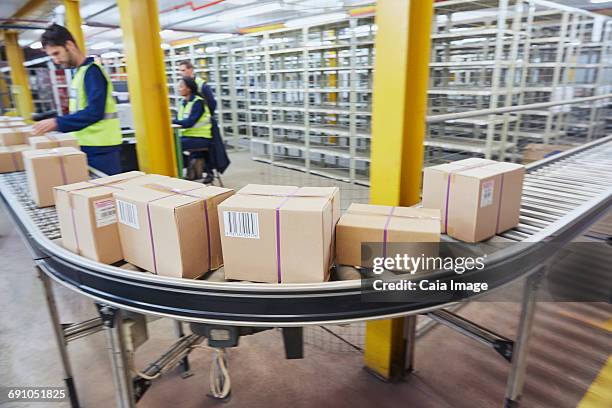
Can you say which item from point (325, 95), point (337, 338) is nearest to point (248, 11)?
point (325, 95)

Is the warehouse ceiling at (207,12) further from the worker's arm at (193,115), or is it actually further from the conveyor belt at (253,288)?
the conveyor belt at (253,288)

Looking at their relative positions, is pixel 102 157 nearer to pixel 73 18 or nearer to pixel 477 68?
pixel 73 18

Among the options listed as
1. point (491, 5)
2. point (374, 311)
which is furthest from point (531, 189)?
point (491, 5)

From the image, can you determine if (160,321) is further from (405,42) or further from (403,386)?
(405,42)

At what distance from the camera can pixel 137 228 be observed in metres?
1.45

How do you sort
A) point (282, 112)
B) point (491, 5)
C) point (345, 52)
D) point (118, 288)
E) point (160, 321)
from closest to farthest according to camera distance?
point (118, 288)
point (160, 321)
point (491, 5)
point (345, 52)
point (282, 112)

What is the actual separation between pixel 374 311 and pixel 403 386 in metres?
1.33

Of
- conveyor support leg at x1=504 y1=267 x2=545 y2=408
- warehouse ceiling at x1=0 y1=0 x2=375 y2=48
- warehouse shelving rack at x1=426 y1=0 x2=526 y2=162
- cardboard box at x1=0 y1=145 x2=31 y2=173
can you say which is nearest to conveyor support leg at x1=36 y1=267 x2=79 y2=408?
cardboard box at x1=0 y1=145 x2=31 y2=173

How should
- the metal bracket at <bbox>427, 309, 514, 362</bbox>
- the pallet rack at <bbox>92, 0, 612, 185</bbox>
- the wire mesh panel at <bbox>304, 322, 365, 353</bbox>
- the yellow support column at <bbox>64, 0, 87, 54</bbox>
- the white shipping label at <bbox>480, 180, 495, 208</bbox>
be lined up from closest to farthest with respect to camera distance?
the white shipping label at <bbox>480, 180, 495, 208</bbox> → the metal bracket at <bbox>427, 309, 514, 362</bbox> → the wire mesh panel at <bbox>304, 322, 365, 353</bbox> → the pallet rack at <bbox>92, 0, 612, 185</bbox> → the yellow support column at <bbox>64, 0, 87, 54</bbox>

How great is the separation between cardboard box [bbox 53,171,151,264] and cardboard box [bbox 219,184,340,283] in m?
0.49

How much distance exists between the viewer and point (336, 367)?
2527 millimetres

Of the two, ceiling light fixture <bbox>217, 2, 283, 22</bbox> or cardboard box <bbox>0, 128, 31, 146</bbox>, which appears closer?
cardboard box <bbox>0, 128, 31, 146</bbox>

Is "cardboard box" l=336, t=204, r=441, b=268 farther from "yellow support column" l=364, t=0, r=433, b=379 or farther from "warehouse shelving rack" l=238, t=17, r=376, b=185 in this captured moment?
"warehouse shelving rack" l=238, t=17, r=376, b=185

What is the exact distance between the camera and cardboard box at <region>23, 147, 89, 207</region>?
→ 2264 millimetres
